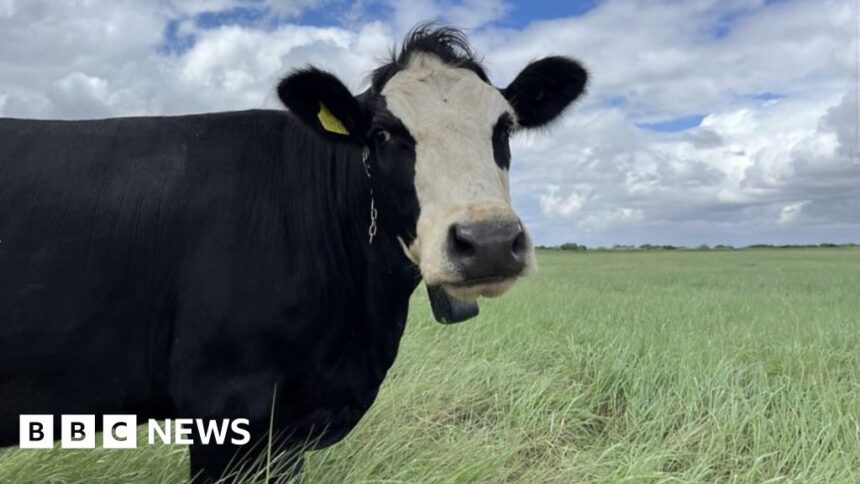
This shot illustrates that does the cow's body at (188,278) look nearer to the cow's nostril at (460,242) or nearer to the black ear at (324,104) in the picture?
the black ear at (324,104)

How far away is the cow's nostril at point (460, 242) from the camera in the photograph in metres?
3.11

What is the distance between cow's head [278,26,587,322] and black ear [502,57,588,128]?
0.39 metres

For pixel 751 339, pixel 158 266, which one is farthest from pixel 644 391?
pixel 158 266

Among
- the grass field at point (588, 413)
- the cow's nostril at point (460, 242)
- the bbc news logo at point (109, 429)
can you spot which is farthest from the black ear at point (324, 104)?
the grass field at point (588, 413)

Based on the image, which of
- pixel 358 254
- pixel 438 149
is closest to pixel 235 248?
pixel 358 254

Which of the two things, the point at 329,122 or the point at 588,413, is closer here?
the point at 329,122

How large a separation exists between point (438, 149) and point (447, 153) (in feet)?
0.18

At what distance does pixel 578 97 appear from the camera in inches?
188

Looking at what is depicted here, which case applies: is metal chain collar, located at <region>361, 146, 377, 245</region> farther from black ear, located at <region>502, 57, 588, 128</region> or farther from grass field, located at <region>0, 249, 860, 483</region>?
grass field, located at <region>0, 249, 860, 483</region>

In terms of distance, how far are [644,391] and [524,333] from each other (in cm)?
300

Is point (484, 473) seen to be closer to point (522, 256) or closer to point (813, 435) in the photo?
point (522, 256)

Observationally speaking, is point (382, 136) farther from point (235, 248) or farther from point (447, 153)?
point (235, 248)

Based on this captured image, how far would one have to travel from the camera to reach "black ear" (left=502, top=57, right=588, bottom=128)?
452cm

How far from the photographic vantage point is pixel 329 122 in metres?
3.94
